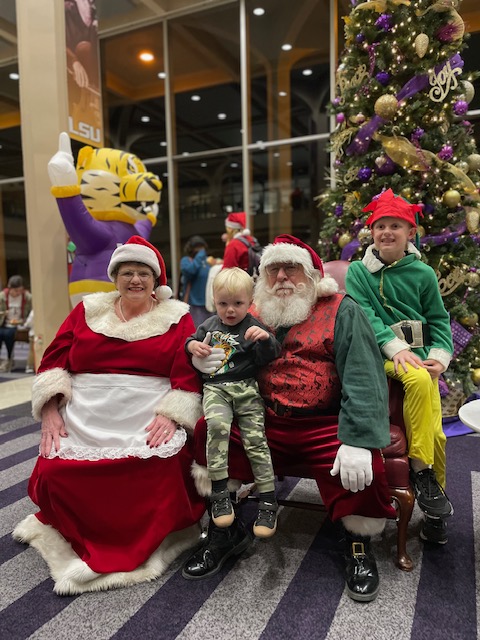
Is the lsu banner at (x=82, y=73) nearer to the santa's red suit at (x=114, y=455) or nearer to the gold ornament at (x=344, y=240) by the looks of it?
the gold ornament at (x=344, y=240)

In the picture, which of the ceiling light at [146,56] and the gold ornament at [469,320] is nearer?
the gold ornament at [469,320]

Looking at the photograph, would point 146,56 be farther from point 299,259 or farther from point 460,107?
point 299,259

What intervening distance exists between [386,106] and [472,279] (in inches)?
61.2

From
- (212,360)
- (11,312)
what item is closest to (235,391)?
(212,360)

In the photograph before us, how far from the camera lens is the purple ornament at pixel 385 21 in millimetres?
3730

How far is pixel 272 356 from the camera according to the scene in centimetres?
202

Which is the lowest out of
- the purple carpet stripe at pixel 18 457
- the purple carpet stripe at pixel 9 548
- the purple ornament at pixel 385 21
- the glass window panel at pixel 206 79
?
the purple carpet stripe at pixel 18 457

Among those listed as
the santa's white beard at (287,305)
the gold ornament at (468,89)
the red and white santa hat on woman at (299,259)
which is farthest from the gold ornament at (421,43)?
the santa's white beard at (287,305)

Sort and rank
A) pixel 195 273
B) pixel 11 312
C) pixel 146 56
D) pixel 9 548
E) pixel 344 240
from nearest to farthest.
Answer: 1. pixel 9 548
2. pixel 344 240
3. pixel 195 273
4. pixel 11 312
5. pixel 146 56

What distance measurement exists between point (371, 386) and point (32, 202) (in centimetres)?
390

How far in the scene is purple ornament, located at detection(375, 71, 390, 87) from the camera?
12.7 ft

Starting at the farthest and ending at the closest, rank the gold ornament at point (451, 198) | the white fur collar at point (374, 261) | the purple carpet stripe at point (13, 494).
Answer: the gold ornament at point (451, 198)
the purple carpet stripe at point (13, 494)
the white fur collar at point (374, 261)

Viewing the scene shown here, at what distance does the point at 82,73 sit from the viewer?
485 cm

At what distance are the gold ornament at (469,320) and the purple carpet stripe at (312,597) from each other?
2.34 metres
